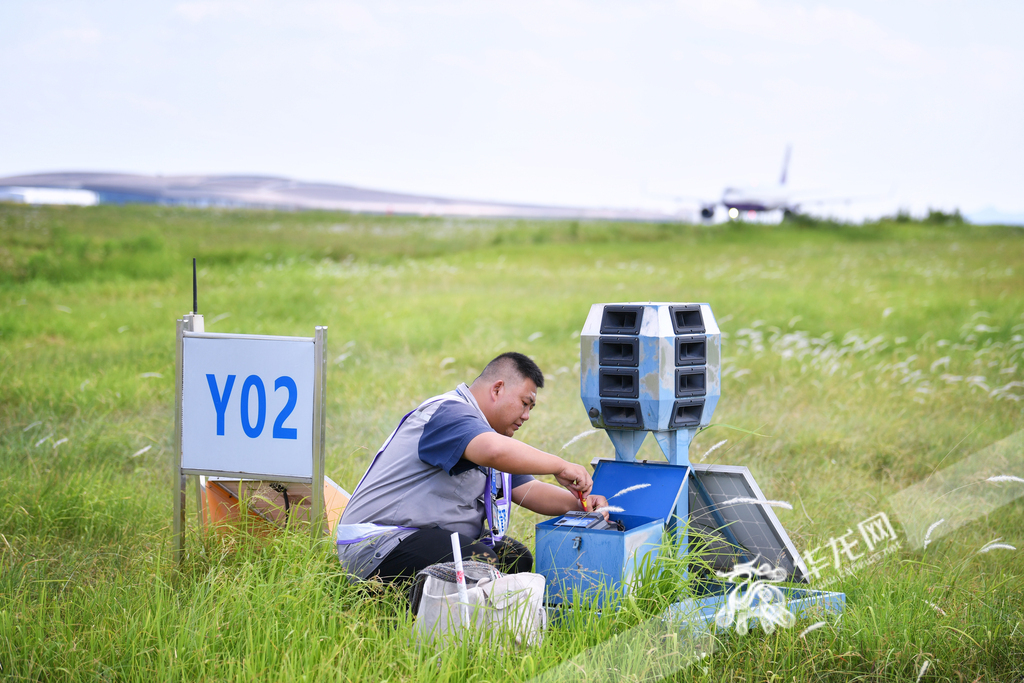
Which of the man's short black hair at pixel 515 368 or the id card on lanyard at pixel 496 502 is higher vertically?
the man's short black hair at pixel 515 368

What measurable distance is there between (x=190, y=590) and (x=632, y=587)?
1.93 metres

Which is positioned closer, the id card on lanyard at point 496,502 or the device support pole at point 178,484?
the id card on lanyard at point 496,502

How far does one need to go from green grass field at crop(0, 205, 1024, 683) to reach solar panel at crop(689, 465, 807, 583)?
1.15 ft

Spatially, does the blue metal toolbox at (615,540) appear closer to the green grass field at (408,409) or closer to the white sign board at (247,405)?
the green grass field at (408,409)

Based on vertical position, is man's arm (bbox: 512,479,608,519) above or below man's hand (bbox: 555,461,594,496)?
below

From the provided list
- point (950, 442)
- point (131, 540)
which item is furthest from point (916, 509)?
point (131, 540)

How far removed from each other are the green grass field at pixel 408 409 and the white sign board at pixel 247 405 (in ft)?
1.29

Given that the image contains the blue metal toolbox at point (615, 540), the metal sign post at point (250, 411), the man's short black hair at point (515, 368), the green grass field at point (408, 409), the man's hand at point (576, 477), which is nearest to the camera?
the green grass field at point (408, 409)

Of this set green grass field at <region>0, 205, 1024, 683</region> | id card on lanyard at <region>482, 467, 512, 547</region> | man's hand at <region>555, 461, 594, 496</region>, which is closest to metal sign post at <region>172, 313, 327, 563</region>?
green grass field at <region>0, 205, 1024, 683</region>

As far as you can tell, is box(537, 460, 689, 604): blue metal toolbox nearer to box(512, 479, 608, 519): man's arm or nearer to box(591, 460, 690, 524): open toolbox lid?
box(591, 460, 690, 524): open toolbox lid

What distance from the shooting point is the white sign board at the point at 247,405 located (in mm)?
3637

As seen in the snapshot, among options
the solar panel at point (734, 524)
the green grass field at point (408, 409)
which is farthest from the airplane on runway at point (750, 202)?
the solar panel at point (734, 524)

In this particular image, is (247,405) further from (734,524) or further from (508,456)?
(734,524)

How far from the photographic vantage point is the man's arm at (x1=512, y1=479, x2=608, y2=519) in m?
3.71
